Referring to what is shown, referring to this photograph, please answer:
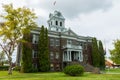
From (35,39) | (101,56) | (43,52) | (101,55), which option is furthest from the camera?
(101,55)

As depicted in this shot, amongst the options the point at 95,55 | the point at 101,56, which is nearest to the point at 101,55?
the point at 101,56

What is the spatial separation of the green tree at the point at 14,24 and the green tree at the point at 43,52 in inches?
287

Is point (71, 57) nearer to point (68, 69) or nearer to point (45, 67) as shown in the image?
point (45, 67)

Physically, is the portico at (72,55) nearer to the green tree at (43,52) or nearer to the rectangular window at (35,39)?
the green tree at (43,52)

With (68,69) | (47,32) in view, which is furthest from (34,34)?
(68,69)

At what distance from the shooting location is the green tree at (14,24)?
33.8 m

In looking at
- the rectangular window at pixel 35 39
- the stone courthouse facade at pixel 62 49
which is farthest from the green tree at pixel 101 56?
the rectangular window at pixel 35 39

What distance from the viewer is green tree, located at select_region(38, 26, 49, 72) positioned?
1620 inches

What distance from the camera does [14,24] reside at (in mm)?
33812

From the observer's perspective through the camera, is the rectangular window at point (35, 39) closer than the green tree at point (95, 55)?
Yes

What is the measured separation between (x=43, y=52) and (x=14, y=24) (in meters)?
11.0

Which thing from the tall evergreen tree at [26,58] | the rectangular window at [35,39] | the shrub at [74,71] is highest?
the rectangular window at [35,39]

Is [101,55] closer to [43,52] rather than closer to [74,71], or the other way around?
[43,52]

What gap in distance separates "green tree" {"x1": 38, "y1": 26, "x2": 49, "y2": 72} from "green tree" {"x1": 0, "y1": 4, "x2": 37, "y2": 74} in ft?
24.0
